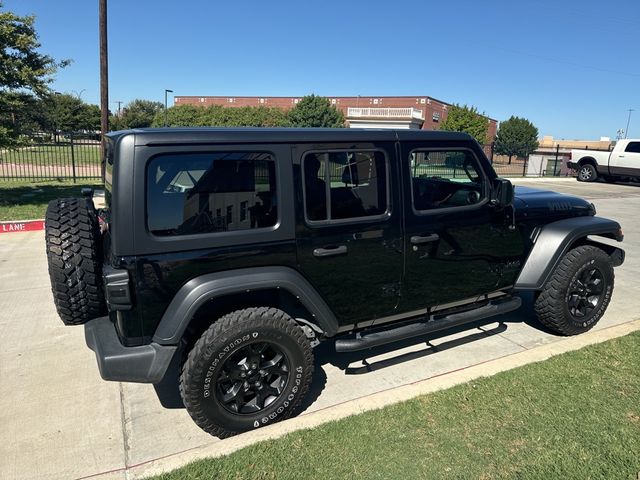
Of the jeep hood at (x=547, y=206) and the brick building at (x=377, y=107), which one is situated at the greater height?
the brick building at (x=377, y=107)

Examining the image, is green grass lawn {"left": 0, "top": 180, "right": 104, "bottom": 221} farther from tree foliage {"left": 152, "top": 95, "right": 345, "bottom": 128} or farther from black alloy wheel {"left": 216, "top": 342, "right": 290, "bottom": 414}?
tree foliage {"left": 152, "top": 95, "right": 345, "bottom": 128}

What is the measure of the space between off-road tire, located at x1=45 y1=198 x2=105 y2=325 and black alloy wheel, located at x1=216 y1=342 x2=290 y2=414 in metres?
1.01

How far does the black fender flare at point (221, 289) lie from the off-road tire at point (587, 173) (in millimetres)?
22917

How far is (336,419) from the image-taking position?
9.71ft

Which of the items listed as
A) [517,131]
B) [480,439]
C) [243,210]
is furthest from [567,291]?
[517,131]

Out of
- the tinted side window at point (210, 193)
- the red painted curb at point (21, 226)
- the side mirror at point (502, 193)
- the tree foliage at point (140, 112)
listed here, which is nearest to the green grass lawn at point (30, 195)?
the red painted curb at point (21, 226)

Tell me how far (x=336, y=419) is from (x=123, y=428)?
135 centimetres

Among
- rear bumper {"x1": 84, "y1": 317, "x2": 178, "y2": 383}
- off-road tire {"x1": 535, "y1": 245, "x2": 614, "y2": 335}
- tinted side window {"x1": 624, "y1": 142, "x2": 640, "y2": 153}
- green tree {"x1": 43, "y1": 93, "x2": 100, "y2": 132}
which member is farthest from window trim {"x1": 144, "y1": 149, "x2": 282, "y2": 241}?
green tree {"x1": 43, "y1": 93, "x2": 100, "y2": 132}

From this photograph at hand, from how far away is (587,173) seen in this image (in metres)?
21.9

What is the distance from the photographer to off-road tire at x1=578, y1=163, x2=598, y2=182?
21703 millimetres

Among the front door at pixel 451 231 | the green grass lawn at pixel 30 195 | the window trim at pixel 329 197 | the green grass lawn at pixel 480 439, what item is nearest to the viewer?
the green grass lawn at pixel 480 439

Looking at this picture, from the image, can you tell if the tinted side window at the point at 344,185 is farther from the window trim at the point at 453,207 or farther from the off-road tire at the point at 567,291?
the off-road tire at the point at 567,291

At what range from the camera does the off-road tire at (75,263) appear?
9.54 ft

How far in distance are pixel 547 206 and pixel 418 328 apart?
66.8 inches
